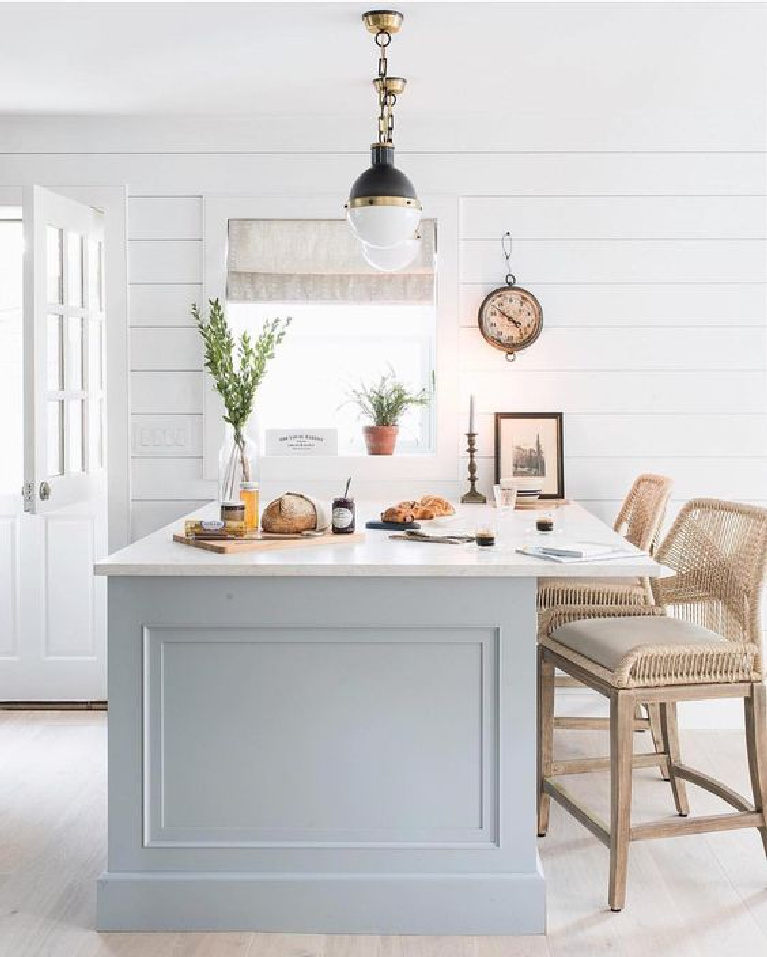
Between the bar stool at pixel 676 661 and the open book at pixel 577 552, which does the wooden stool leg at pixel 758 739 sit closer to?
the bar stool at pixel 676 661

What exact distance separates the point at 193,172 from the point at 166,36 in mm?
1034

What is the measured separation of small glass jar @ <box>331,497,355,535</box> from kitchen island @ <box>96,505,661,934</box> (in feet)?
1.25

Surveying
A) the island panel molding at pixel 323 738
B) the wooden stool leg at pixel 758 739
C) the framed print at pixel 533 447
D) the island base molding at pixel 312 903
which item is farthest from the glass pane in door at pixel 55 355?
the wooden stool leg at pixel 758 739

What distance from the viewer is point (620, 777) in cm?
278

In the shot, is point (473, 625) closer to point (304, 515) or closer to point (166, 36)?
point (304, 515)

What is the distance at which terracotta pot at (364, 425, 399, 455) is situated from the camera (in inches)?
180

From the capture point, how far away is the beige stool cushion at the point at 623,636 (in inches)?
112

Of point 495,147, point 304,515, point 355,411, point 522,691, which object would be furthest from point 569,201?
point 522,691

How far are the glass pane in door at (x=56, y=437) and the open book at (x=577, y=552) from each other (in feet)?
6.57

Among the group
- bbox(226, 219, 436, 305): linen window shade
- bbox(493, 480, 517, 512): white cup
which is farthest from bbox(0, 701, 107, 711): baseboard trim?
bbox(493, 480, 517, 512): white cup

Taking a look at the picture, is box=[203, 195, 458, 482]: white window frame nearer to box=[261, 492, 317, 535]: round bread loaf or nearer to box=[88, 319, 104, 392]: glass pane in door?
box=[88, 319, 104, 392]: glass pane in door

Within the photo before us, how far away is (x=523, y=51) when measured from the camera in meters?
3.68

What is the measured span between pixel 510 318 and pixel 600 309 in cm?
38

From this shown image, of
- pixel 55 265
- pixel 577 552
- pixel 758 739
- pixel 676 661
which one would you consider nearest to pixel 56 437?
pixel 55 265
